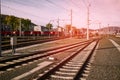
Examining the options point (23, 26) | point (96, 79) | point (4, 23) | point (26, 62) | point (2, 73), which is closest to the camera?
point (96, 79)

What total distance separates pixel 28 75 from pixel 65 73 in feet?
6.01

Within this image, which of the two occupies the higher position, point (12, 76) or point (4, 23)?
point (4, 23)

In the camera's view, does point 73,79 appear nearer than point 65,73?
Yes

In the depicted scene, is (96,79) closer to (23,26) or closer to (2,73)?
(2,73)

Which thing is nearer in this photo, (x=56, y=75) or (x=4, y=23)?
(x=56, y=75)

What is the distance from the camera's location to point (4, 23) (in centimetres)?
9688

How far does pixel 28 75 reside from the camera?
9633 mm

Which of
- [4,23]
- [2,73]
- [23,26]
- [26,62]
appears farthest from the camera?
[23,26]

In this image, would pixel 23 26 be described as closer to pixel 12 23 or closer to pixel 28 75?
pixel 12 23

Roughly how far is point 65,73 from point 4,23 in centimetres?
9108

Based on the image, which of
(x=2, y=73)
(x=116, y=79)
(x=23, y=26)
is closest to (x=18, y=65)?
(x=2, y=73)

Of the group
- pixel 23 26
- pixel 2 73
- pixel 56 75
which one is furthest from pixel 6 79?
pixel 23 26

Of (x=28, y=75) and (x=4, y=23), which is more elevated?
(x=4, y=23)

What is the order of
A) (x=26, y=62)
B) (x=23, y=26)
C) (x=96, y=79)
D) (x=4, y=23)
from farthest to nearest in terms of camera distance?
1. (x=23, y=26)
2. (x=4, y=23)
3. (x=26, y=62)
4. (x=96, y=79)
